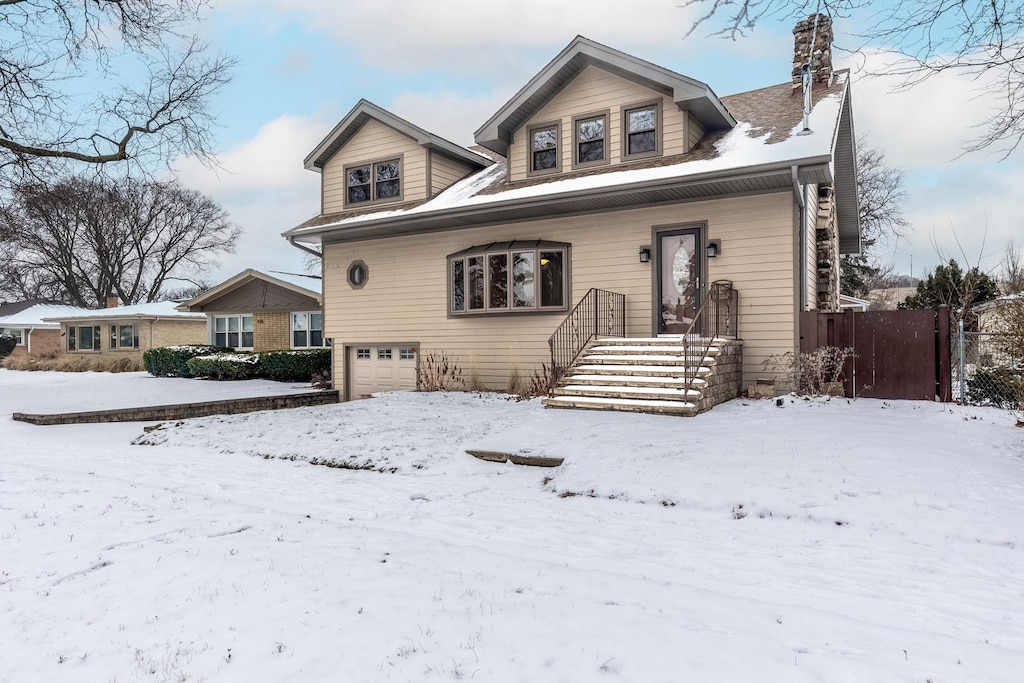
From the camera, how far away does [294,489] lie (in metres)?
6.33

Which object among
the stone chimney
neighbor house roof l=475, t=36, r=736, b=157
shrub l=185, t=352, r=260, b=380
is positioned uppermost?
the stone chimney

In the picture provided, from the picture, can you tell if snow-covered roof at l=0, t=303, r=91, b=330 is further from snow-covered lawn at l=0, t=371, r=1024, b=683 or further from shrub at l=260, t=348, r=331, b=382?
snow-covered lawn at l=0, t=371, r=1024, b=683

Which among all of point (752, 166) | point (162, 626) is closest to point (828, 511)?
point (162, 626)

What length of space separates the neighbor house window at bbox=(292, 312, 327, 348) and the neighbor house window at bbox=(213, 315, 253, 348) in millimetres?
2836

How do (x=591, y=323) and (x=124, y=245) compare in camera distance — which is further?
(x=124, y=245)

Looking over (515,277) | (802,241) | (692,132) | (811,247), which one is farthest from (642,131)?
(811,247)

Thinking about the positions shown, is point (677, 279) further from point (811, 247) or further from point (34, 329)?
point (34, 329)

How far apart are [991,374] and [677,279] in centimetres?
506

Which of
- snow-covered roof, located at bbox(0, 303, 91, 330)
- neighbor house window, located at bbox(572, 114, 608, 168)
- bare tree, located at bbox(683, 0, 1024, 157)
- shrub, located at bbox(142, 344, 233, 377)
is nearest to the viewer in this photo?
bare tree, located at bbox(683, 0, 1024, 157)

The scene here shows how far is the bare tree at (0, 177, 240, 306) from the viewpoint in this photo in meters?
35.4

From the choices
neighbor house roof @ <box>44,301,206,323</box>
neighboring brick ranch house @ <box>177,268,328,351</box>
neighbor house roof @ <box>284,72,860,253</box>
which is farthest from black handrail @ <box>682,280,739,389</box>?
neighbor house roof @ <box>44,301,206,323</box>

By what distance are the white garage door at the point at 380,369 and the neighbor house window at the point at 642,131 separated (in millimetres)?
6409

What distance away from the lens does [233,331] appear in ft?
81.4

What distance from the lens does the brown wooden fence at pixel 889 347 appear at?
10.1m
